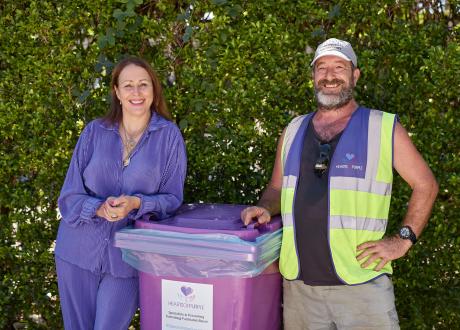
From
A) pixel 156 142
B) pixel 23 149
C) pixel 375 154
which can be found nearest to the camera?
pixel 375 154

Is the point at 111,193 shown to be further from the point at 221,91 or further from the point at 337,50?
the point at 337,50

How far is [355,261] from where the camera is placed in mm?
2582

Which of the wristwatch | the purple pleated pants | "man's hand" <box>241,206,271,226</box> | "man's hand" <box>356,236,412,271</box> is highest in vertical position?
"man's hand" <box>241,206,271,226</box>

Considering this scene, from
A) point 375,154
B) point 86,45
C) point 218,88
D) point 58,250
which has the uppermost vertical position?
point 86,45

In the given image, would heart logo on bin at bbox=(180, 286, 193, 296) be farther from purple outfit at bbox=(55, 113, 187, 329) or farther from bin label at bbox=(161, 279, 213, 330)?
purple outfit at bbox=(55, 113, 187, 329)

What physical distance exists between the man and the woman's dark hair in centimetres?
76

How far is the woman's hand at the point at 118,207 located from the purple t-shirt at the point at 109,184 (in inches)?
3.5

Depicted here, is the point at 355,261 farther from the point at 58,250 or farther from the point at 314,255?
the point at 58,250

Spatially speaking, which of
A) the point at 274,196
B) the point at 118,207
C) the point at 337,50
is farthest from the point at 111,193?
the point at 337,50

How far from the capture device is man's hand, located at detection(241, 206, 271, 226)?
8.56ft

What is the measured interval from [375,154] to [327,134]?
24cm

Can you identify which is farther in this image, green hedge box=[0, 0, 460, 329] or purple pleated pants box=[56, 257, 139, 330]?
green hedge box=[0, 0, 460, 329]

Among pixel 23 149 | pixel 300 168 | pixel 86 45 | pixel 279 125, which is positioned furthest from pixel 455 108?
pixel 23 149

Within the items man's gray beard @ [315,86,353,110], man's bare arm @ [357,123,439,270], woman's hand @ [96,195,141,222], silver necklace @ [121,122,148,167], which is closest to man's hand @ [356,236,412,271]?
man's bare arm @ [357,123,439,270]
